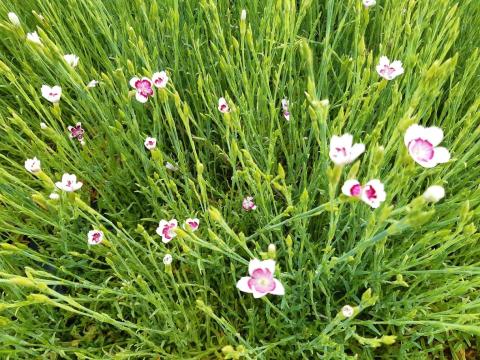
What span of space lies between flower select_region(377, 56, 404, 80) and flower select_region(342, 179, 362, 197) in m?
0.57

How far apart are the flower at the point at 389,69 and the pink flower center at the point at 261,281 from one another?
2.38ft

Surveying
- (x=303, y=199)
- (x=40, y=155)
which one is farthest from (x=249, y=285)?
(x=40, y=155)

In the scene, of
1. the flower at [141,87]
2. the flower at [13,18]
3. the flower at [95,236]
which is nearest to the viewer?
the flower at [13,18]

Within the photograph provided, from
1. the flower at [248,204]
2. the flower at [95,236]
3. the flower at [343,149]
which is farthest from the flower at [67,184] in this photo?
the flower at [343,149]

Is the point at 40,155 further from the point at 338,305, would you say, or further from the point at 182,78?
the point at 338,305

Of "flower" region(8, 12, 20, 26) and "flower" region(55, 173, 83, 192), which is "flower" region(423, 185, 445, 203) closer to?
"flower" region(55, 173, 83, 192)

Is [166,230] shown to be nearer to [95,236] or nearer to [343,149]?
[95,236]

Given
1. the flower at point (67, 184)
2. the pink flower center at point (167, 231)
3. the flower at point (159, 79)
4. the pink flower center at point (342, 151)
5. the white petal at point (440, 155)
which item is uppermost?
the flower at point (159, 79)

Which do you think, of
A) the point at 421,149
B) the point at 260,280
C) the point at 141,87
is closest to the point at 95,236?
the point at 141,87

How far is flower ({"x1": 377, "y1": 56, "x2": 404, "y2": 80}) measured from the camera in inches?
54.7

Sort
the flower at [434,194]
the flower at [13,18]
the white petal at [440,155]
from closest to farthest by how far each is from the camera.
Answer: the flower at [434,194], the white petal at [440,155], the flower at [13,18]

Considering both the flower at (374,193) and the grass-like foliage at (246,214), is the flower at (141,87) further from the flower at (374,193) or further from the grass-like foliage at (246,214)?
the flower at (374,193)

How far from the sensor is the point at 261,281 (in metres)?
1.05

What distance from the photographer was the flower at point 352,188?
0.93 meters
